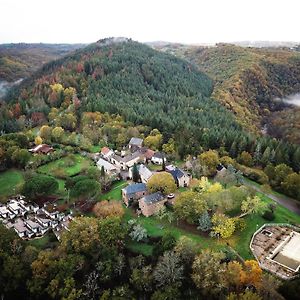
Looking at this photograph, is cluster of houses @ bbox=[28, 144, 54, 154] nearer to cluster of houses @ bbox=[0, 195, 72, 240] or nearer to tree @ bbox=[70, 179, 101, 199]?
cluster of houses @ bbox=[0, 195, 72, 240]

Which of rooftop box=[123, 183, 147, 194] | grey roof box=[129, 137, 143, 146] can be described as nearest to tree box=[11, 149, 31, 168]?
grey roof box=[129, 137, 143, 146]

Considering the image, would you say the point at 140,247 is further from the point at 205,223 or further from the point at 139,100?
the point at 139,100

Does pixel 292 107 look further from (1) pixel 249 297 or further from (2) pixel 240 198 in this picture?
(1) pixel 249 297

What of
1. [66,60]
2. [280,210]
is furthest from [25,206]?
[66,60]

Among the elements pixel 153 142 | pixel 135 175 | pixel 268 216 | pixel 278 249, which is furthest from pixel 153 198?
pixel 153 142

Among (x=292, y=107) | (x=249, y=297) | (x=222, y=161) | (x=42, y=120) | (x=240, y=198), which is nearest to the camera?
(x=249, y=297)

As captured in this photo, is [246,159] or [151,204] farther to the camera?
[246,159]

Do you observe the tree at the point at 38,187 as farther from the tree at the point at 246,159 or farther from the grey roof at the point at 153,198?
the tree at the point at 246,159
